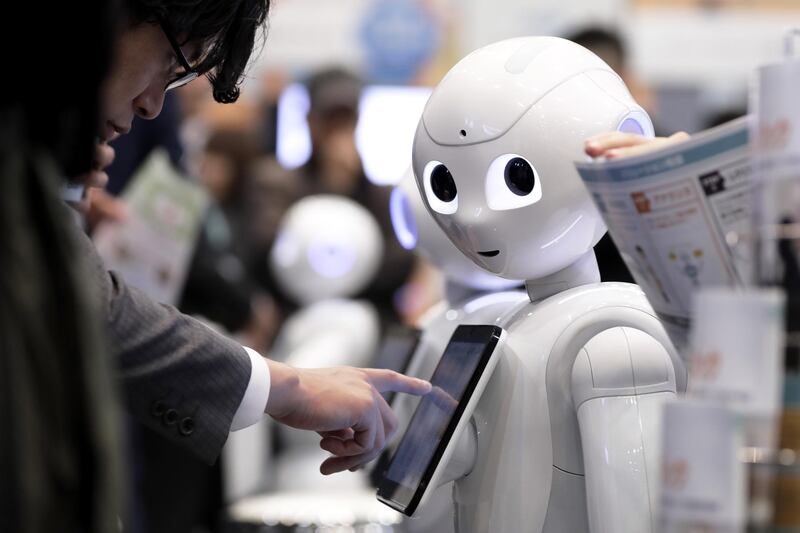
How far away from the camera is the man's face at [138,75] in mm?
1298

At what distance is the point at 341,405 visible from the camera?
49.6 inches

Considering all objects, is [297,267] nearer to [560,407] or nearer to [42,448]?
[560,407]

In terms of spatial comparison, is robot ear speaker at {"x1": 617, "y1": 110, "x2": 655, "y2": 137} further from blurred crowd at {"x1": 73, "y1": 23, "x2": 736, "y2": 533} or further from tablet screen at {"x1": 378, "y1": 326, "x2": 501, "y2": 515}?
blurred crowd at {"x1": 73, "y1": 23, "x2": 736, "y2": 533}

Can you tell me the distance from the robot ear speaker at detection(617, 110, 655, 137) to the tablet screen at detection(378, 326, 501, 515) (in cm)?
26

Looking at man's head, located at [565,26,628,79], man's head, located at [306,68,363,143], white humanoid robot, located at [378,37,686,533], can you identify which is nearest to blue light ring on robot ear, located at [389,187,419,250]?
white humanoid robot, located at [378,37,686,533]

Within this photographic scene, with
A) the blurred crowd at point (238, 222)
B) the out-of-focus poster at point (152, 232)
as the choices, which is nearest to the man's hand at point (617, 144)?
the blurred crowd at point (238, 222)

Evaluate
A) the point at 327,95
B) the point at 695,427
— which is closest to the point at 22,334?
the point at 695,427

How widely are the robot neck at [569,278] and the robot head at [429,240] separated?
0.34 metres

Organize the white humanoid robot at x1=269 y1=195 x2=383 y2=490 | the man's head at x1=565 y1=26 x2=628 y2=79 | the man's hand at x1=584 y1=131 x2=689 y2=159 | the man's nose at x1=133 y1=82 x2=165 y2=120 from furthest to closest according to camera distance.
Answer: the white humanoid robot at x1=269 y1=195 x2=383 y2=490 < the man's head at x1=565 y1=26 x2=628 y2=79 < the man's nose at x1=133 y1=82 x2=165 y2=120 < the man's hand at x1=584 y1=131 x2=689 y2=159

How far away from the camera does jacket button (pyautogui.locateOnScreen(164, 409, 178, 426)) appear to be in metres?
1.21

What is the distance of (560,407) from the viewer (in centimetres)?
125

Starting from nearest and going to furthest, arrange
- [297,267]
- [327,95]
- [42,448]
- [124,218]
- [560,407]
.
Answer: [42,448]
[560,407]
[124,218]
[297,267]
[327,95]

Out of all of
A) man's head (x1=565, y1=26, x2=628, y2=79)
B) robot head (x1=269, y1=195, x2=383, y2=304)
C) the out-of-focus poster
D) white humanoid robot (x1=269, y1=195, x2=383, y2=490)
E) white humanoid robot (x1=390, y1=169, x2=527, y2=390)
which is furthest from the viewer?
robot head (x1=269, y1=195, x2=383, y2=304)

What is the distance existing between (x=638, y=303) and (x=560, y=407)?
0.14 metres
